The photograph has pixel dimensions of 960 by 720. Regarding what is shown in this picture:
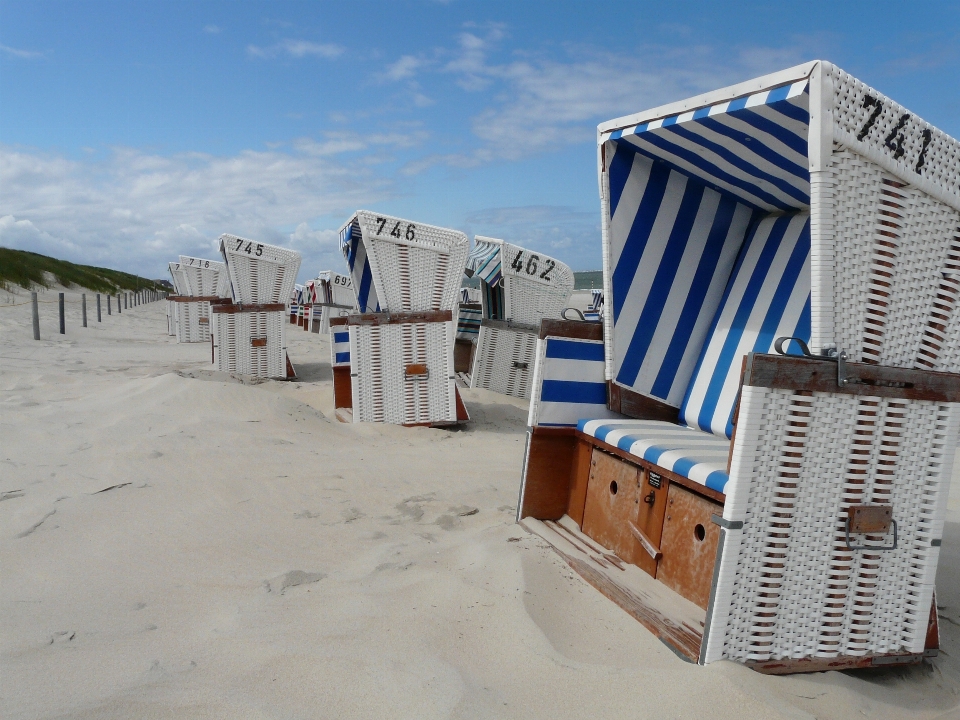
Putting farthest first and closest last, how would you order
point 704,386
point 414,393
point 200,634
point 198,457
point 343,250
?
point 343,250 → point 414,393 → point 198,457 → point 704,386 → point 200,634

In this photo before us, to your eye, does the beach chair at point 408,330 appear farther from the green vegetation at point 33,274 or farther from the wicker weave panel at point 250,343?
the green vegetation at point 33,274

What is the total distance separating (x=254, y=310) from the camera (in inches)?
401

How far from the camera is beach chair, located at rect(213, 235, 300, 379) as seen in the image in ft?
32.8

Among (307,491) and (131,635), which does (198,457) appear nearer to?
(307,491)

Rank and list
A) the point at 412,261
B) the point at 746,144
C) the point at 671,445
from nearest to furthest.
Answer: the point at 746,144
the point at 671,445
the point at 412,261

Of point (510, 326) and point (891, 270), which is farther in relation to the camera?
point (510, 326)

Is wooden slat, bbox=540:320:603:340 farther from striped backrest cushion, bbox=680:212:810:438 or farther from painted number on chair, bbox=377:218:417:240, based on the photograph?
painted number on chair, bbox=377:218:417:240

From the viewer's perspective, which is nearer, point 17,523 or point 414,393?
point 17,523

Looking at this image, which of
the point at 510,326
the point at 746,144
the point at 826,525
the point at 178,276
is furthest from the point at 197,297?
the point at 826,525

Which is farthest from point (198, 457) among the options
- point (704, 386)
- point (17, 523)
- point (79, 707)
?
point (704, 386)

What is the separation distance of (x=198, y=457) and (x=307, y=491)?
0.99 m

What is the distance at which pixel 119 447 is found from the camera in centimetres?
492

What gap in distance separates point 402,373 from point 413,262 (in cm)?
109

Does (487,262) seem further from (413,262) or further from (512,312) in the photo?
(413,262)
